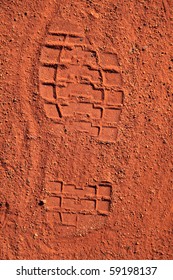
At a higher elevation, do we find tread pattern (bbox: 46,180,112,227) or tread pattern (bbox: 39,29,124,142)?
tread pattern (bbox: 39,29,124,142)

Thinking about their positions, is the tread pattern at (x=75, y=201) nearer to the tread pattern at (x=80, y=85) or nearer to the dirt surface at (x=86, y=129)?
the dirt surface at (x=86, y=129)

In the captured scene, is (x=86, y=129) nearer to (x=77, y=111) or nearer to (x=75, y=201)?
(x=77, y=111)

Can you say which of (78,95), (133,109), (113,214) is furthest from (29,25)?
(113,214)

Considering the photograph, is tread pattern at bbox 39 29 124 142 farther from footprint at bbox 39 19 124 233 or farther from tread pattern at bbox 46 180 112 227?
tread pattern at bbox 46 180 112 227

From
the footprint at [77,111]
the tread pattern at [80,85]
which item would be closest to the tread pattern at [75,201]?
the footprint at [77,111]

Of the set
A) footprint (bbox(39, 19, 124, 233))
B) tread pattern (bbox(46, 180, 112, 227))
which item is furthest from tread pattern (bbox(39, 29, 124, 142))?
tread pattern (bbox(46, 180, 112, 227))

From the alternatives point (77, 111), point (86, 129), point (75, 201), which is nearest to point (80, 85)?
point (77, 111)

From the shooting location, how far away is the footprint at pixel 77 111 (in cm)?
194

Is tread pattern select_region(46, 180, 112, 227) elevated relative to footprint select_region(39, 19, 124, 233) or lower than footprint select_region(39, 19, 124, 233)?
lower

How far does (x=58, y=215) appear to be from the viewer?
2.00m

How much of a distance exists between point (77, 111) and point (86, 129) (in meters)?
0.12

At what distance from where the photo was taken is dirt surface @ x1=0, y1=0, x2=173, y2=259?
1937 mm

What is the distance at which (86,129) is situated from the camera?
1969mm

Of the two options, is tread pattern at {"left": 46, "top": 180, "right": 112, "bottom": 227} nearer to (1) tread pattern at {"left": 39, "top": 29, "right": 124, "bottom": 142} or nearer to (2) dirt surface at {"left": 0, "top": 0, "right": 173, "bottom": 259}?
(2) dirt surface at {"left": 0, "top": 0, "right": 173, "bottom": 259}
